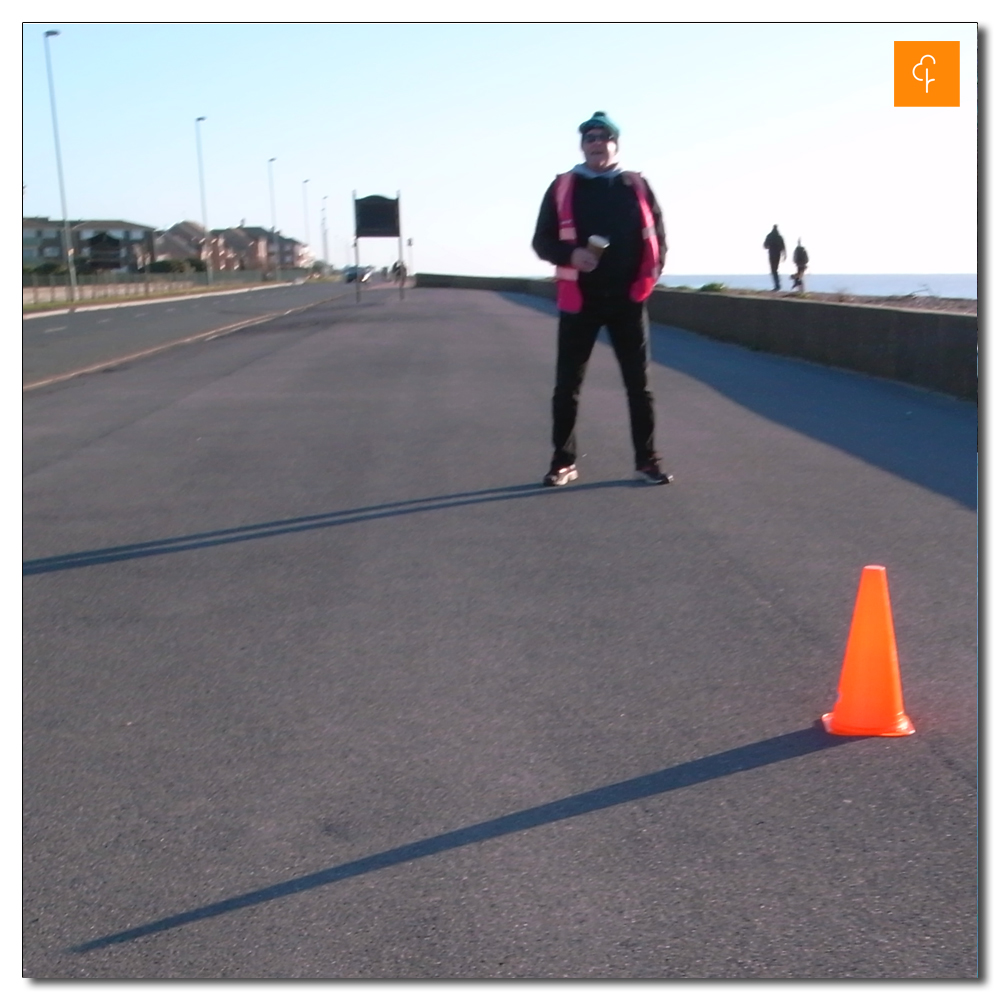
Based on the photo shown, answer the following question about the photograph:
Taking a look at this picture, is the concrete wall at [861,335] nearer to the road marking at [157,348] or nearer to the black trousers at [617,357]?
the black trousers at [617,357]

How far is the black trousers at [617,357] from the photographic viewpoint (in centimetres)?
773

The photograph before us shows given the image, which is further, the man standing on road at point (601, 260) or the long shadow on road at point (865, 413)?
the long shadow on road at point (865, 413)

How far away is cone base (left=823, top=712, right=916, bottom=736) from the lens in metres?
4.00

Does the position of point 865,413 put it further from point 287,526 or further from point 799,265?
point 799,265

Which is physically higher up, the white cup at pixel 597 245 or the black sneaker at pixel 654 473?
the white cup at pixel 597 245

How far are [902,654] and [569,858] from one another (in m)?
1.99

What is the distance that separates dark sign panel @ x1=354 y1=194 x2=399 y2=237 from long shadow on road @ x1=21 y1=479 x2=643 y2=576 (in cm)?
4652

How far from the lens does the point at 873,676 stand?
13.1 ft

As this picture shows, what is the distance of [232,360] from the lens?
19844mm

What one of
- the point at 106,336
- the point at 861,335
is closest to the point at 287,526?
the point at 861,335

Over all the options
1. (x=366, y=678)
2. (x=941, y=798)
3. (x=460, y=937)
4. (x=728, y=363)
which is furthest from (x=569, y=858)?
(x=728, y=363)

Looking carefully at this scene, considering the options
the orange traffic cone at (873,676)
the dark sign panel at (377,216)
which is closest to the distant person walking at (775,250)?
the orange traffic cone at (873,676)

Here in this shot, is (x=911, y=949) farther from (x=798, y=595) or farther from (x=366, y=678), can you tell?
(x=798, y=595)
